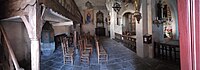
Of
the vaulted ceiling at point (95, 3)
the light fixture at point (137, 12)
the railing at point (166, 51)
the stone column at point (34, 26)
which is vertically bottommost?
the railing at point (166, 51)

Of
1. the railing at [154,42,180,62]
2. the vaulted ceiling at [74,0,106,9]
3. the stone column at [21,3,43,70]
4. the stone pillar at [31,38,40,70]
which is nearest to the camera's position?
the stone column at [21,3,43,70]

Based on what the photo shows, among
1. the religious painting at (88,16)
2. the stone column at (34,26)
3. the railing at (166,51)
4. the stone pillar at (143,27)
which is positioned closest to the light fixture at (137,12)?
the stone pillar at (143,27)

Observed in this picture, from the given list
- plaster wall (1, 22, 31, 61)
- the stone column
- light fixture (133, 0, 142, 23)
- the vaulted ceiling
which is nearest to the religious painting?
the vaulted ceiling

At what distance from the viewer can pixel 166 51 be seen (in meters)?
5.87

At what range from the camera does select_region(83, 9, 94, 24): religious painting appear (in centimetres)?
2008

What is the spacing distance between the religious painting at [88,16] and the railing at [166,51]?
14391 mm

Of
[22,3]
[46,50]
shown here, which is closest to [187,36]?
[22,3]

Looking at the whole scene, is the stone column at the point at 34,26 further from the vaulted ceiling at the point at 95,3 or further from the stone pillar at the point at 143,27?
the vaulted ceiling at the point at 95,3

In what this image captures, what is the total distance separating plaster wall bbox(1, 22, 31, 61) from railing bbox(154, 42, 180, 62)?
495 cm

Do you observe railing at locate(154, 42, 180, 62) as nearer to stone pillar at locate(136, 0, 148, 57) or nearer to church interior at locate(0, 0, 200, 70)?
church interior at locate(0, 0, 200, 70)

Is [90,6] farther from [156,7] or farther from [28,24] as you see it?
[28,24]

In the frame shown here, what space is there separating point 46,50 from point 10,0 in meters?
4.54

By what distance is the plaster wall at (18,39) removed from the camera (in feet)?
16.7

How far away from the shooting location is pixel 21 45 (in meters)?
5.70
